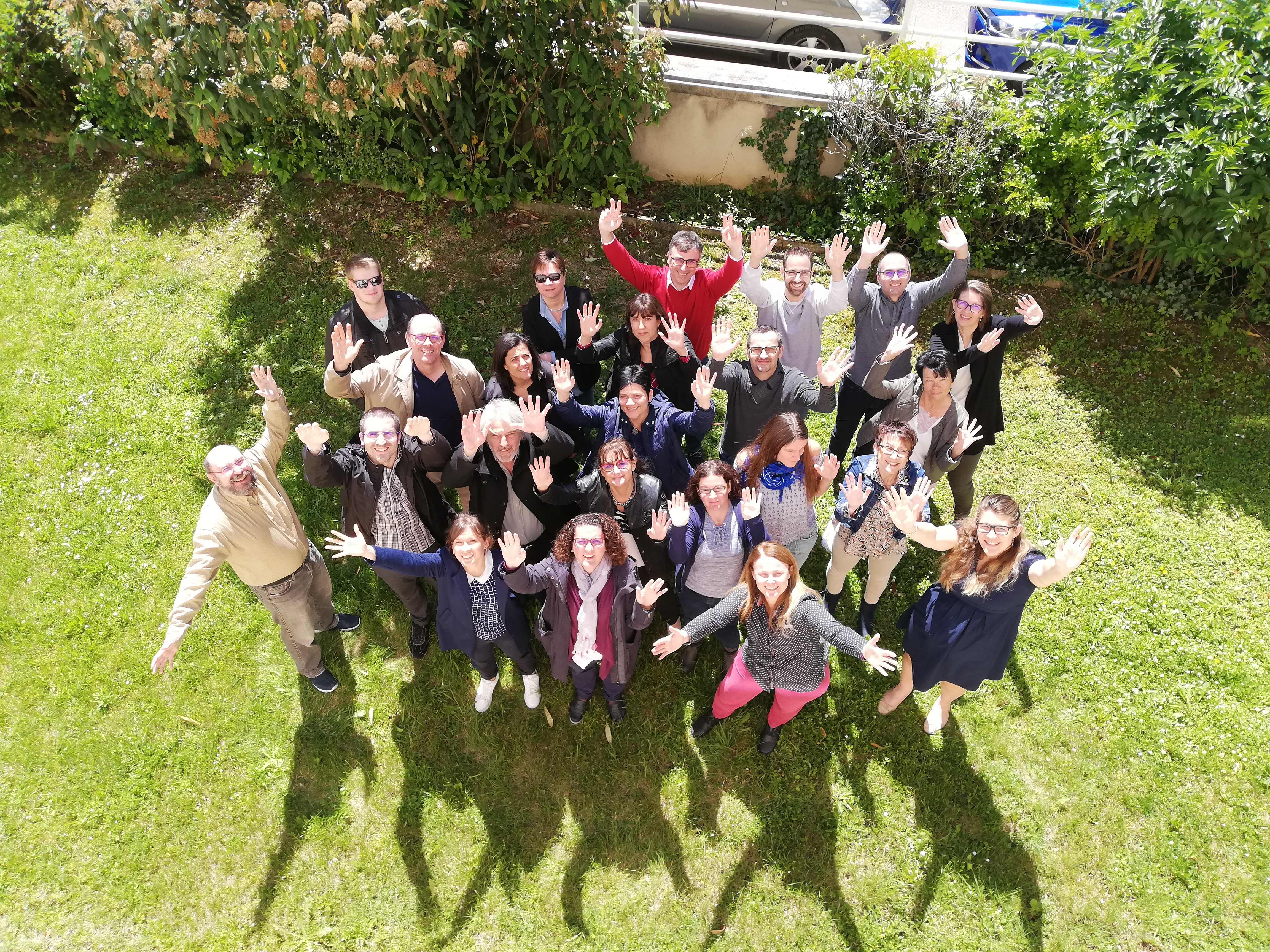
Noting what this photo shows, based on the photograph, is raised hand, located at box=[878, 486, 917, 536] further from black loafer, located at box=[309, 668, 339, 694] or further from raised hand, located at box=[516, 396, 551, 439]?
black loafer, located at box=[309, 668, 339, 694]

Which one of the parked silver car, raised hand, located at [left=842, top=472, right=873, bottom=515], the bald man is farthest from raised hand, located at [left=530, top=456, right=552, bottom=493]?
the parked silver car

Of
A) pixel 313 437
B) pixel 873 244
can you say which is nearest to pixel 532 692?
pixel 313 437

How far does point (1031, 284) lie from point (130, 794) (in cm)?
923

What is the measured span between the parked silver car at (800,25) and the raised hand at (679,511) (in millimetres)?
6409

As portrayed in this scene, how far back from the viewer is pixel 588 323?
19.4ft

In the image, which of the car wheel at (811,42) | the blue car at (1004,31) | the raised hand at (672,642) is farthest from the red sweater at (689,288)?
the blue car at (1004,31)

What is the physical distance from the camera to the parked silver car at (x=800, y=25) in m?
9.13

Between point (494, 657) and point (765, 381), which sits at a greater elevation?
point (765, 381)

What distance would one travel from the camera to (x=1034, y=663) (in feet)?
19.5

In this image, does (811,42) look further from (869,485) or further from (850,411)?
(869,485)

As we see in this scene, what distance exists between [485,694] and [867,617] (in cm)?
296

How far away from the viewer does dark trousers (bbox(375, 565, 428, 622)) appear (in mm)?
5559

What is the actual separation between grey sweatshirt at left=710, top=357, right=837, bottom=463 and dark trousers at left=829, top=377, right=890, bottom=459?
68cm

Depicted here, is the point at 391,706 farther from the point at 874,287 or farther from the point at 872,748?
the point at 874,287
